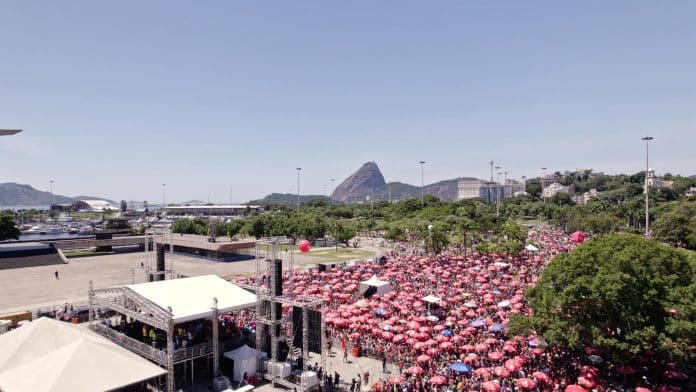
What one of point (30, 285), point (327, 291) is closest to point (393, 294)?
point (327, 291)

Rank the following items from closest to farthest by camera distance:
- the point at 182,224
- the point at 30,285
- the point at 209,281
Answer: the point at 209,281, the point at 30,285, the point at 182,224

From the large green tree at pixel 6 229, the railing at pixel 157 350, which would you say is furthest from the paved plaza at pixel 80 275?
the large green tree at pixel 6 229

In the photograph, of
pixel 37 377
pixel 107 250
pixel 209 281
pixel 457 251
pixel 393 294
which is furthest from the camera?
pixel 107 250

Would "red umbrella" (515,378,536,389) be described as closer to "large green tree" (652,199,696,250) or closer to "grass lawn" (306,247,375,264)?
"grass lawn" (306,247,375,264)

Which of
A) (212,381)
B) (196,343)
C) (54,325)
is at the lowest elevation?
(212,381)

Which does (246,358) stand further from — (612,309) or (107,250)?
(107,250)

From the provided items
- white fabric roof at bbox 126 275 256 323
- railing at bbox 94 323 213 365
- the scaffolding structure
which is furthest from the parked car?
the scaffolding structure

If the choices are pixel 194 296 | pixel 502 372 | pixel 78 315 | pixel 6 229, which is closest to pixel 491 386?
pixel 502 372

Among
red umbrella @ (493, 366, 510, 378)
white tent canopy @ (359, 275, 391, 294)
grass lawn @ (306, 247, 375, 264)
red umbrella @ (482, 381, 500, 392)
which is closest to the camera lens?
red umbrella @ (482, 381, 500, 392)
